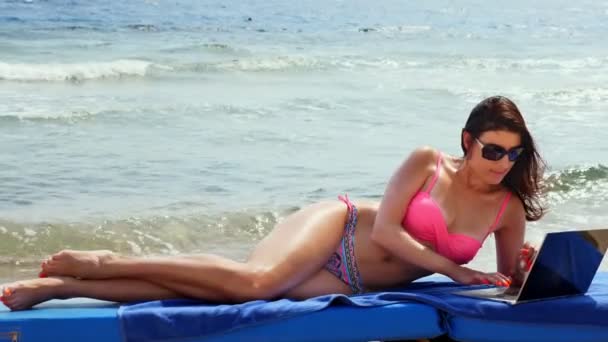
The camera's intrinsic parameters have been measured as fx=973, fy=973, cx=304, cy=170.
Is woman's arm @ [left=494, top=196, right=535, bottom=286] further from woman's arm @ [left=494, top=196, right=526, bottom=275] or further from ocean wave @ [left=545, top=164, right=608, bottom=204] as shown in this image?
ocean wave @ [left=545, top=164, right=608, bottom=204]

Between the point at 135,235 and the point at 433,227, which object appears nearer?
Result: the point at 433,227

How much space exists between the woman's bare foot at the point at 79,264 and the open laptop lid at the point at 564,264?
1.63 meters

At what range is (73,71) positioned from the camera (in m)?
16.5

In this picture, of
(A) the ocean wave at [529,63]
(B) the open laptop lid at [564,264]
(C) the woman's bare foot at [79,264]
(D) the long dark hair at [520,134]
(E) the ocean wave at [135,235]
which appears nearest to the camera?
(B) the open laptop lid at [564,264]

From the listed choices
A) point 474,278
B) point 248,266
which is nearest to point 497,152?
point 474,278

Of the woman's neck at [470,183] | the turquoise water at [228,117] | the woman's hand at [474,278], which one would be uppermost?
the woman's neck at [470,183]

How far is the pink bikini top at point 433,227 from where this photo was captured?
4113 mm

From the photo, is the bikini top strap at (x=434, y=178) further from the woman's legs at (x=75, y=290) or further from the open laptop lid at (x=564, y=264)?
the woman's legs at (x=75, y=290)

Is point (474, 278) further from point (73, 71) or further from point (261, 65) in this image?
point (261, 65)

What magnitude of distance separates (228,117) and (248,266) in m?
8.77

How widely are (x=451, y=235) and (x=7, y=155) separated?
658 cm

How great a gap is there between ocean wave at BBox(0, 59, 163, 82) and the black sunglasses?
1269 cm

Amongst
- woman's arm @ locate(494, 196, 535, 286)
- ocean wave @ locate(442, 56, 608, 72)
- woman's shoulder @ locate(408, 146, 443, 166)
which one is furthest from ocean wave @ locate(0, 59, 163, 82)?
woman's arm @ locate(494, 196, 535, 286)

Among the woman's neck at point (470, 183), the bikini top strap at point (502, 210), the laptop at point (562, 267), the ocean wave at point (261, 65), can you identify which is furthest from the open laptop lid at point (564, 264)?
the ocean wave at point (261, 65)
